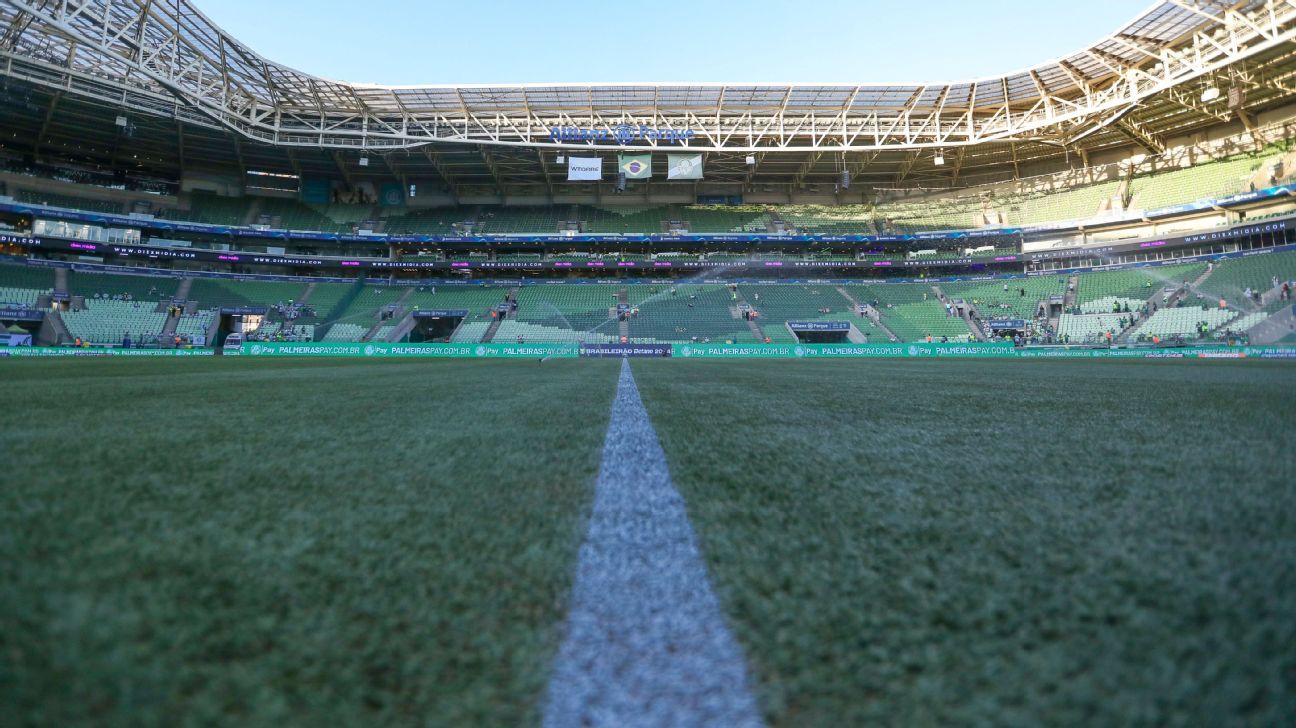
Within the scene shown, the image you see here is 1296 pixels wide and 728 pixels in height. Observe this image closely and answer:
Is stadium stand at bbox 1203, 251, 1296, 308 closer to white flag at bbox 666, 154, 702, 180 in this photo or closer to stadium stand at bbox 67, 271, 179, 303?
white flag at bbox 666, 154, 702, 180

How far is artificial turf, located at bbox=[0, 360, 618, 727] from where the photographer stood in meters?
0.42

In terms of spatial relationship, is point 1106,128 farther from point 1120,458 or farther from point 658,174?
point 1120,458

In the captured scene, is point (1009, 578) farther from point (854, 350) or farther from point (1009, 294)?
point (1009, 294)

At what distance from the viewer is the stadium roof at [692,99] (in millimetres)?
17594

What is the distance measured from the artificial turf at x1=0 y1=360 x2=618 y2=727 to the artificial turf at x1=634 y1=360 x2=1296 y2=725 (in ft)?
0.80

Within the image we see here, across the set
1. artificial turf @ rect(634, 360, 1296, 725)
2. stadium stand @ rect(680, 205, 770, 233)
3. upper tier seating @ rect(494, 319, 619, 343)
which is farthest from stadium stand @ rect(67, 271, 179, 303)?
artificial turf @ rect(634, 360, 1296, 725)

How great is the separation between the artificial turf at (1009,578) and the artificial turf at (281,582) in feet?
0.80

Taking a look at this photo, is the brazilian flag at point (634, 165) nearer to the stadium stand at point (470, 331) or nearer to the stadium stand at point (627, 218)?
the stadium stand at point (627, 218)

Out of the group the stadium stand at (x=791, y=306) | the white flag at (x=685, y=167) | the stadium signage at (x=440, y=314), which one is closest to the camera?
the white flag at (x=685, y=167)

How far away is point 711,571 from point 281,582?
50cm

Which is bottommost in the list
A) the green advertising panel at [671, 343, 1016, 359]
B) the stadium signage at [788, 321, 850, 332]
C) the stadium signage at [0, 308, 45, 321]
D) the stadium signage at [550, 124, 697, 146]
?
the green advertising panel at [671, 343, 1016, 359]

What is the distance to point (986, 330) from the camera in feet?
83.5

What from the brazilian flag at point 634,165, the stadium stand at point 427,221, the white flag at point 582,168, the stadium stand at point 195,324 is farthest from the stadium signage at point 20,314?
the brazilian flag at point 634,165

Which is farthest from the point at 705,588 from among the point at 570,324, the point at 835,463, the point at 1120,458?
the point at 570,324
